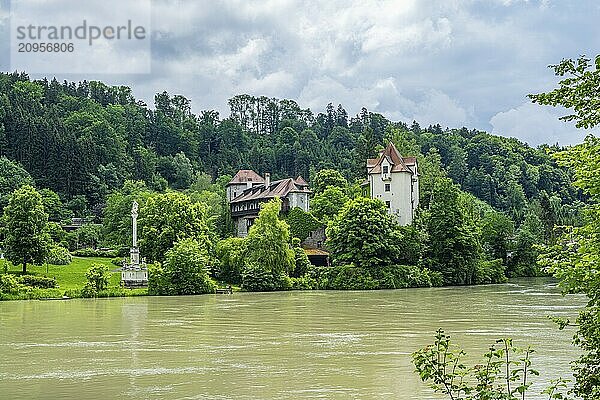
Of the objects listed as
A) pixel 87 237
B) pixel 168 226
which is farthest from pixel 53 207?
pixel 168 226

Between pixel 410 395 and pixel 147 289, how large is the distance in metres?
37.2

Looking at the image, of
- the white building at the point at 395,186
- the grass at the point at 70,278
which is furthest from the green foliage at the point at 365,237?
the grass at the point at 70,278

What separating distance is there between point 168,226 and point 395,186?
24.3m

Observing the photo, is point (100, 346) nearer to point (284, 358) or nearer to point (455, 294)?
point (284, 358)

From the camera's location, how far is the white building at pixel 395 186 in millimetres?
71625

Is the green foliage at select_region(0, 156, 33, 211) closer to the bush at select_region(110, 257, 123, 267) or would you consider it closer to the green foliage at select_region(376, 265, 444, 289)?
the bush at select_region(110, 257, 123, 267)

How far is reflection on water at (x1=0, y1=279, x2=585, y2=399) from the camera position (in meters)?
15.0

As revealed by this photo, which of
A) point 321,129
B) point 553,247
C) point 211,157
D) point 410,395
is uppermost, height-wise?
point 321,129

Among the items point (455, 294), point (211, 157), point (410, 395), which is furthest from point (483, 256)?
point (211, 157)

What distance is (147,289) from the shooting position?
160 feet

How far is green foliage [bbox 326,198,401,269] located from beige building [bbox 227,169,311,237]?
18156 mm

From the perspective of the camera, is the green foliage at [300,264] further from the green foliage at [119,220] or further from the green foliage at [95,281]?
the green foliage at [119,220]

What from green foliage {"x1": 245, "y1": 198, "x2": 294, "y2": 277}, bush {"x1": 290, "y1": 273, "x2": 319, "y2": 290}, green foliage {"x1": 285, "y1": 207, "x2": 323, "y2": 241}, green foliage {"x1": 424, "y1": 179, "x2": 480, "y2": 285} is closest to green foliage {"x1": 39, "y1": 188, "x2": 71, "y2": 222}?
green foliage {"x1": 285, "y1": 207, "x2": 323, "y2": 241}

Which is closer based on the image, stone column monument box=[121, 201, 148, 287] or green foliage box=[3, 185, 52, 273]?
green foliage box=[3, 185, 52, 273]
